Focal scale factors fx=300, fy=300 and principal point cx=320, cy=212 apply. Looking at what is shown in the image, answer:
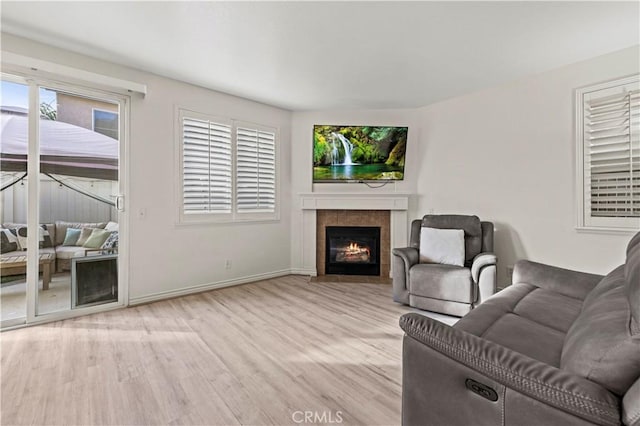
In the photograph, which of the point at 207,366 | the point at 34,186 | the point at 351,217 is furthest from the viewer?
the point at 351,217

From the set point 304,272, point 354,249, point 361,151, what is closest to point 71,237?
point 304,272

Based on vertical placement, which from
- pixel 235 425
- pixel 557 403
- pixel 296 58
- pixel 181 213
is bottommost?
pixel 235 425

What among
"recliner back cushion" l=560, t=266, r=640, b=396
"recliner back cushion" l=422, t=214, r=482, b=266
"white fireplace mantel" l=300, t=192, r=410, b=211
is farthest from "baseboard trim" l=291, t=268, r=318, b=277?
"recliner back cushion" l=560, t=266, r=640, b=396

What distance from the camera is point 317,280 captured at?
4352 mm

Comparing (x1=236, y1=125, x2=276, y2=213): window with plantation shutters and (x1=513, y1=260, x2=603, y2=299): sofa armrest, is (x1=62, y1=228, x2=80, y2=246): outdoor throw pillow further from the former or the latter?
(x1=513, y1=260, x2=603, y2=299): sofa armrest

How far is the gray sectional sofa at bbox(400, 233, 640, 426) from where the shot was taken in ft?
2.68

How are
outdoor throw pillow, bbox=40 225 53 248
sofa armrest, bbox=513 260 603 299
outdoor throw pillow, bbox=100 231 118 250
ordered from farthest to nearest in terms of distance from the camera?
outdoor throw pillow, bbox=100 231 118 250 < outdoor throw pillow, bbox=40 225 53 248 < sofa armrest, bbox=513 260 603 299

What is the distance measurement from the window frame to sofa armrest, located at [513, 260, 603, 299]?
3176mm

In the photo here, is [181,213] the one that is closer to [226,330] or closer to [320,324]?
[226,330]

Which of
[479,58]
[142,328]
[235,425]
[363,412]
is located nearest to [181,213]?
[142,328]

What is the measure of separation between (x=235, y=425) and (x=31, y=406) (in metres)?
1.16

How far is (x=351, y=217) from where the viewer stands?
4.62 m

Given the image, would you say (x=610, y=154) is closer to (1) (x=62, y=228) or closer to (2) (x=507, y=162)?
(2) (x=507, y=162)

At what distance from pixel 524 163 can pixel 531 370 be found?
317 cm
